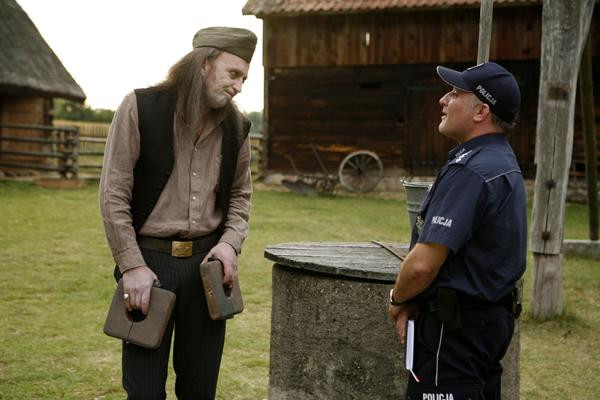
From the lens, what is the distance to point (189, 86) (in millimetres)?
2811

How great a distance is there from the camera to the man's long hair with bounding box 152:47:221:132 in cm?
281

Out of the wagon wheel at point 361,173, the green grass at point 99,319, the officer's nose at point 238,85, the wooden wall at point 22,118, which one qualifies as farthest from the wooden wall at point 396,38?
the officer's nose at point 238,85

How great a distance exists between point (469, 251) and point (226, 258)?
89 centimetres

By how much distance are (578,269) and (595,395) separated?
4320mm

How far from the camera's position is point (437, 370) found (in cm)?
247

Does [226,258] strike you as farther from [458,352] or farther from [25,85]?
[25,85]

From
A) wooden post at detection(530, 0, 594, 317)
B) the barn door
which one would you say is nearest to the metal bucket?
wooden post at detection(530, 0, 594, 317)

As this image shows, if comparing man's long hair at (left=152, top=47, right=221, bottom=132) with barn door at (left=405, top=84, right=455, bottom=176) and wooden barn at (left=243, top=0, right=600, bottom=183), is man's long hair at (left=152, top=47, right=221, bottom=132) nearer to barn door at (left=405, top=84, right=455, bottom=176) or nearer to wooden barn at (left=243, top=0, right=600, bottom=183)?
wooden barn at (left=243, top=0, right=600, bottom=183)

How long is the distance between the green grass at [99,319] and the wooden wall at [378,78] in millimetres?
5640

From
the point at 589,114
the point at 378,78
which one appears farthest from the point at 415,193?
the point at 378,78

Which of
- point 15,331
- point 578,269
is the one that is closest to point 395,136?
point 578,269

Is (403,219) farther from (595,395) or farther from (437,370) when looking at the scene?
(437,370)

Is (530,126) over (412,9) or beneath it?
beneath

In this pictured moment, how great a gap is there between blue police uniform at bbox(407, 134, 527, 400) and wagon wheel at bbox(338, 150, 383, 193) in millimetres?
15601
